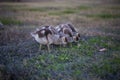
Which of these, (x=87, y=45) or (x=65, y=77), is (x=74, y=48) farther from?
(x=65, y=77)

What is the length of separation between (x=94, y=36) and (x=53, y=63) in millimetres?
5640

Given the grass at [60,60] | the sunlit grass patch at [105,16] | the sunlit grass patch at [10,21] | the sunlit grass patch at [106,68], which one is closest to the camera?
the grass at [60,60]

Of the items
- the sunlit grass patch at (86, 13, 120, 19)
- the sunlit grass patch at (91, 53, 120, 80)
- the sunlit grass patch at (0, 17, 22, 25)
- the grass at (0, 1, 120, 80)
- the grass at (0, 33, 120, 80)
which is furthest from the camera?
the sunlit grass patch at (86, 13, 120, 19)

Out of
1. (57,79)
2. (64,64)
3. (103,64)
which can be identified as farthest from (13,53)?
(103,64)

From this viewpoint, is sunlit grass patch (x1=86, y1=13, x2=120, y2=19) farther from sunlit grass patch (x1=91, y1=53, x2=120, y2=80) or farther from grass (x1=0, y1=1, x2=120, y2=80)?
sunlit grass patch (x1=91, y1=53, x2=120, y2=80)

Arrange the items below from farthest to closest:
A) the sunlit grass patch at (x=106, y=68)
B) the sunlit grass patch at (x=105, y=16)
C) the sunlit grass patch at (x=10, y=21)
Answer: the sunlit grass patch at (x=105, y=16), the sunlit grass patch at (x=10, y=21), the sunlit grass patch at (x=106, y=68)

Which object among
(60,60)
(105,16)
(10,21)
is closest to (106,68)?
(60,60)

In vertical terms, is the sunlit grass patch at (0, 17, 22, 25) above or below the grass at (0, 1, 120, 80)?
above

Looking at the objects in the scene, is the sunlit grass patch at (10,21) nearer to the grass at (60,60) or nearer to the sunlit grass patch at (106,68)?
the grass at (60,60)

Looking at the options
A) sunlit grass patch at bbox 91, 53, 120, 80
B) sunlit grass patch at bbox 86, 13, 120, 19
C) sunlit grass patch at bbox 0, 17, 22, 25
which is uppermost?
sunlit grass patch at bbox 0, 17, 22, 25

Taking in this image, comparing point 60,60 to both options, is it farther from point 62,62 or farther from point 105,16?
point 105,16

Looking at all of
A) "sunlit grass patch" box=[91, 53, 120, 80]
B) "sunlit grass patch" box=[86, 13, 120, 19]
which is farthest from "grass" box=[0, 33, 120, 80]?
"sunlit grass patch" box=[86, 13, 120, 19]

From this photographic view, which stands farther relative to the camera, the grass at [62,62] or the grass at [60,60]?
the grass at [62,62]

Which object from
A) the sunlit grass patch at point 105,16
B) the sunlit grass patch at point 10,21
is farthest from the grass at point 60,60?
the sunlit grass patch at point 105,16
